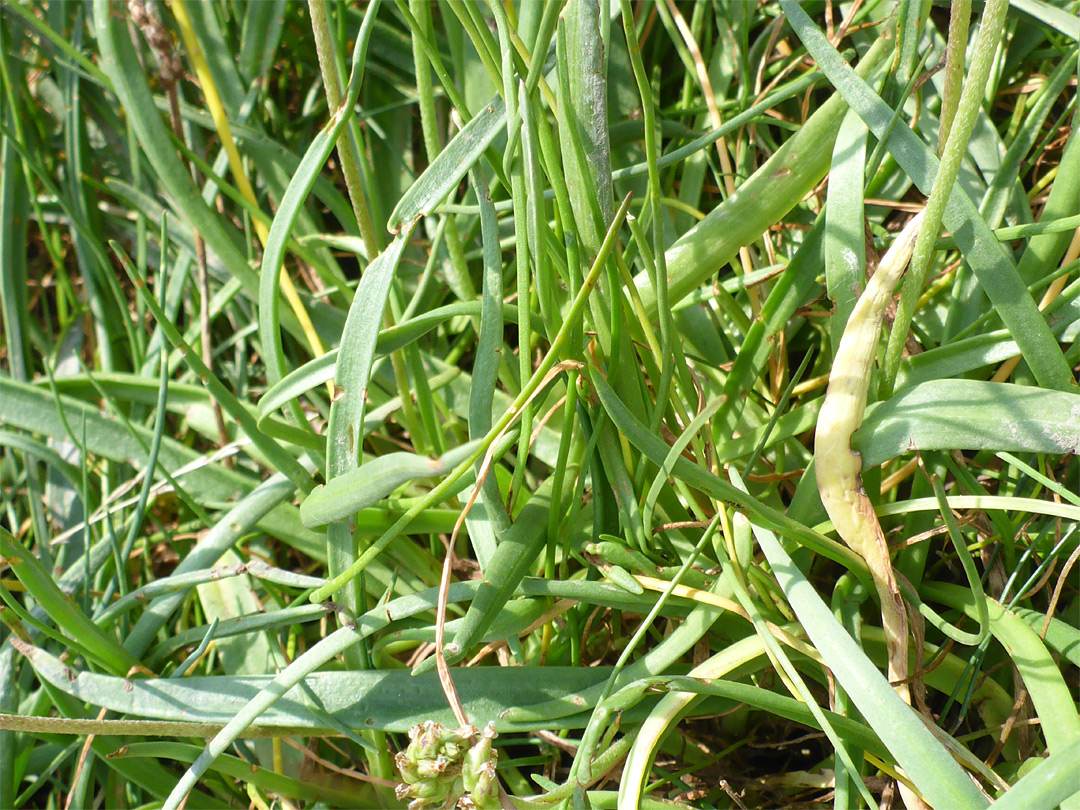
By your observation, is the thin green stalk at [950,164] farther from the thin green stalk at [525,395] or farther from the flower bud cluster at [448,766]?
the flower bud cluster at [448,766]

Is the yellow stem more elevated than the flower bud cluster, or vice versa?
the yellow stem

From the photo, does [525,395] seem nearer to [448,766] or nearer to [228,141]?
[448,766]

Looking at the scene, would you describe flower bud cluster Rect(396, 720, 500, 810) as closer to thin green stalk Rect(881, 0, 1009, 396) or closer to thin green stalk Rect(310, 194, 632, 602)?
thin green stalk Rect(310, 194, 632, 602)

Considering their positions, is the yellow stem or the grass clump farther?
the yellow stem

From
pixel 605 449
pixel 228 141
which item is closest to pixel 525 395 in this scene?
pixel 605 449

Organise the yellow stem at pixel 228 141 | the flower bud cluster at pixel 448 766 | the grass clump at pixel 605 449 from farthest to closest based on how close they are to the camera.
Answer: the yellow stem at pixel 228 141 < the grass clump at pixel 605 449 < the flower bud cluster at pixel 448 766

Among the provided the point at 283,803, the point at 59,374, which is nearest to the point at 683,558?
the point at 283,803

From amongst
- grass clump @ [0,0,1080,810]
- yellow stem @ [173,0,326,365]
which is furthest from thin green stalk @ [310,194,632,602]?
yellow stem @ [173,0,326,365]

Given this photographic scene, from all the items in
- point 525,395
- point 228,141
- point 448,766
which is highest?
point 228,141

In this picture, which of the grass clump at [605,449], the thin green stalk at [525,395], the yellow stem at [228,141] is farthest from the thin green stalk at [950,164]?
the yellow stem at [228,141]

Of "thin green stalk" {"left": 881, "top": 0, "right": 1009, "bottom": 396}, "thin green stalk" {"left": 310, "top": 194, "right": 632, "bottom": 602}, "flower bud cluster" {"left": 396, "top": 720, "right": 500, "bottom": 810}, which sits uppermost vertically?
→ "thin green stalk" {"left": 881, "top": 0, "right": 1009, "bottom": 396}
